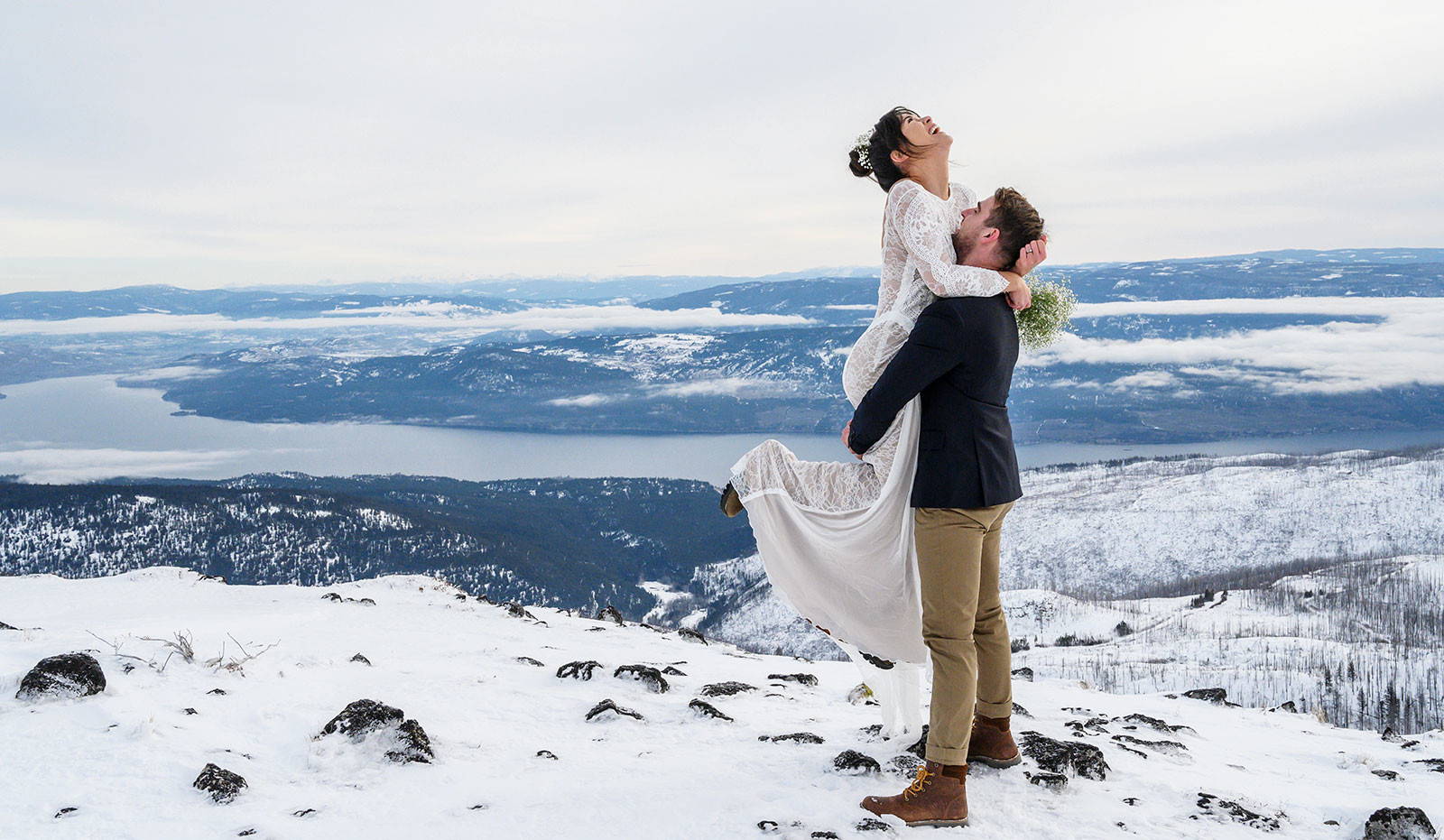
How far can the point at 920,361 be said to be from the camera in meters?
3.96

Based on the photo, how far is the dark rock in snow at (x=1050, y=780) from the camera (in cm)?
446

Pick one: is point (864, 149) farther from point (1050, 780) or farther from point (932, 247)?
point (1050, 780)

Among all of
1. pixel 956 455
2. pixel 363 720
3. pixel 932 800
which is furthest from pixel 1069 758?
pixel 363 720

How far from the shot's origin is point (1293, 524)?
439ft

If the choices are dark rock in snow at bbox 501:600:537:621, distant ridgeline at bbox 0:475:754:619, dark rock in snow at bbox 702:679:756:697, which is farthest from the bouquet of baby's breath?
distant ridgeline at bbox 0:475:754:619

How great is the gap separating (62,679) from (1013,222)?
5926mm

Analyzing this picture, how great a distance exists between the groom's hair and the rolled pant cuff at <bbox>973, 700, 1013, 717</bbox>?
2.43m

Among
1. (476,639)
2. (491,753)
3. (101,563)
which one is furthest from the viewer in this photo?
(101,563)

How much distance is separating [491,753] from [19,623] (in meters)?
6.58

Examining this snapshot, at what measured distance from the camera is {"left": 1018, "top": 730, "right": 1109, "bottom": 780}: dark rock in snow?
4695mm

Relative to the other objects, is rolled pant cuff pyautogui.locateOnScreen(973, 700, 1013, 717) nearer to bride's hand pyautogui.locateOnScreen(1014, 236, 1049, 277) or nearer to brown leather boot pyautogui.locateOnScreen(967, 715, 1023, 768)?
brown leather boot pyautogui.locateOnScreen(967, 715, 1023, 768)

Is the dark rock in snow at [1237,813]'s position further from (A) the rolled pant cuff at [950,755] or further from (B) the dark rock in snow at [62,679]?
(B) the dark rock in snow at [62,679]

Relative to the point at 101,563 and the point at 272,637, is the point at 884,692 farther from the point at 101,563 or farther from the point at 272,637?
the point at 101,563

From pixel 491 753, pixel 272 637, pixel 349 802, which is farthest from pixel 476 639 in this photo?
pixel 349 802
